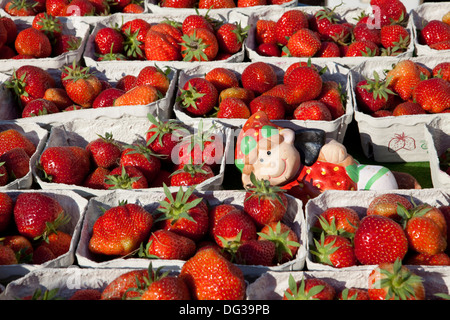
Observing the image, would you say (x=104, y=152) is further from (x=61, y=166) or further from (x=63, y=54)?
(x=63, y=54)

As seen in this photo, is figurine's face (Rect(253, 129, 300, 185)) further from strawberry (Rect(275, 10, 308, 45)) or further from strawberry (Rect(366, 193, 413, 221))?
strawberry (Rect(275, 10, 308, 45))

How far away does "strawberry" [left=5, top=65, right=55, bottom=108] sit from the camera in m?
2.63

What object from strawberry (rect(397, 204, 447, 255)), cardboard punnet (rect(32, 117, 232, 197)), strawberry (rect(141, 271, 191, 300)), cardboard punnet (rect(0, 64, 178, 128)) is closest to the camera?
strawberry (rect(141, 271, 191, 300))

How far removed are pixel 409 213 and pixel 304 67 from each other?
95cm

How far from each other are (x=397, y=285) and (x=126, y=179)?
3.51ft

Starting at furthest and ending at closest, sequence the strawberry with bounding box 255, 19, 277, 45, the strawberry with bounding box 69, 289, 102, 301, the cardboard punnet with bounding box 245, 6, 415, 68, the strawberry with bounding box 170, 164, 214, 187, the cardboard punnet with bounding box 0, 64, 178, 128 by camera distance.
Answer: the strawberry with bounding box 255, 19, 277, 45 < the cardboard punnet with bounding box 245, 6, 415, 68 < the cardboard punnet with bounding box 0, 64, 178, 128 < the strawberry with bounding box 170, 164, 214, 187 < the strawberry with bounding box 69, 289, 102, 301

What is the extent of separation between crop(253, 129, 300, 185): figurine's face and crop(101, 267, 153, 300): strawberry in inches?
25.9

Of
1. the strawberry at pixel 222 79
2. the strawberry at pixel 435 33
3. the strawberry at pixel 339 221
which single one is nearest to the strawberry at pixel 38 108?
the strawberry at pixel 222 79

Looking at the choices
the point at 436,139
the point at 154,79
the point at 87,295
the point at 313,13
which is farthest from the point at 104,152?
the point at 313,13

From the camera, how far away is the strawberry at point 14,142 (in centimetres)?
226

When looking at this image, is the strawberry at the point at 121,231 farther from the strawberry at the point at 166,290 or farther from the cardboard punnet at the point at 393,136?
the cardboard punnet at the point at 393,136

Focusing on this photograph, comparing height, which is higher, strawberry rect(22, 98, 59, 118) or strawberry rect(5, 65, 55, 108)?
strawberry rect(5, 65, 55, 108)

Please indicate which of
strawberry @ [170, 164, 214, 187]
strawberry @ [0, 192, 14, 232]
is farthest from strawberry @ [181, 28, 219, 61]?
strawberry @ [0, 192, 14, 232]

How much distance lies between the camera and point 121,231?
176 centimetres
